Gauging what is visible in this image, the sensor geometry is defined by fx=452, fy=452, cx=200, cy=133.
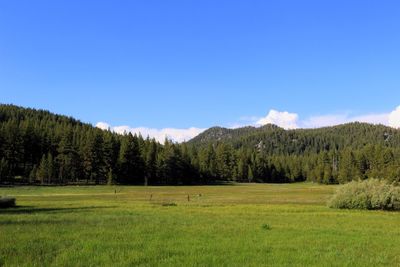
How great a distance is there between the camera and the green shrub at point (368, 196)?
4522 cm

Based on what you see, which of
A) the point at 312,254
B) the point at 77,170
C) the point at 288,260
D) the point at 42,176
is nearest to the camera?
the point at 288,260

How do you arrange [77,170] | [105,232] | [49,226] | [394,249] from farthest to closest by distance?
[77,170] < [49,226] < [105,232] < [394,249]

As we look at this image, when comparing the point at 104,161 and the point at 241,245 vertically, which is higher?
the point at 104,161

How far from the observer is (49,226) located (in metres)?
22.7

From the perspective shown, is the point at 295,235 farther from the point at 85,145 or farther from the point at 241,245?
the point at 85,145

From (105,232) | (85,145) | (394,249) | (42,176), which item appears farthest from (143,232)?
(85,145)

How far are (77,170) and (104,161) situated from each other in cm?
880

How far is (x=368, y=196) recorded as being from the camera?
151ft

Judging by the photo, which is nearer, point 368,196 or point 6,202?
point 6,202

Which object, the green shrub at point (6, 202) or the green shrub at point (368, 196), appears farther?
the green shrub at point (368, 196)

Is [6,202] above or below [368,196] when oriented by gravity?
below

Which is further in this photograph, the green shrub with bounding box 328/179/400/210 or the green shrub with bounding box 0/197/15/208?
the green shrub with bounding box 328/179/400/210

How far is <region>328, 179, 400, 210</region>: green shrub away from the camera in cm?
4522

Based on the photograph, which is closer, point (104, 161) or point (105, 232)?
point (105, 232)
